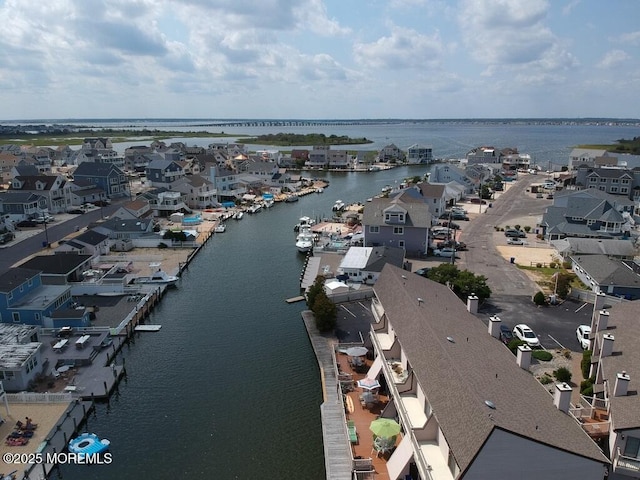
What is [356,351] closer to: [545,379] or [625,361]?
[545,379]

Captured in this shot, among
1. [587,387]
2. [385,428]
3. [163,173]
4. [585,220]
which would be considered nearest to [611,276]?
[587,387]

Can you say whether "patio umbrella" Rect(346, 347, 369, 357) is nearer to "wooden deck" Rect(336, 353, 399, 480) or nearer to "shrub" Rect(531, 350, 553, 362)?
"wooden deck" Rect(336, 353, 399, 480)

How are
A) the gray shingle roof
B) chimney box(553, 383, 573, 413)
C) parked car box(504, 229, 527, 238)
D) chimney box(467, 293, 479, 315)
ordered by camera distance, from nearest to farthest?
chimney box(553, 383, 573, 413), the gray shingle roof, chimney box(467, 293, 479, 315), parked car box(504, 229, 527, 238)

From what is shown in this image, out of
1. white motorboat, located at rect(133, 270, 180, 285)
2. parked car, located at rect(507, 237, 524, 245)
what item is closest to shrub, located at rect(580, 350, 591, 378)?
parked car, located at rect(507, 237, 524, 245)

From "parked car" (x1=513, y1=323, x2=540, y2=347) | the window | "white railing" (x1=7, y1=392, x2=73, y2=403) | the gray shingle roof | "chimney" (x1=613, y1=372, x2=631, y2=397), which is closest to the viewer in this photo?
the window

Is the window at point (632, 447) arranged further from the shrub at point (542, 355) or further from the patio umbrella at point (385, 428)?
the shrub at point (542, 355)

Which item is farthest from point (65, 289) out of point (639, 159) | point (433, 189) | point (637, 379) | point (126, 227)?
point (639, 159)
